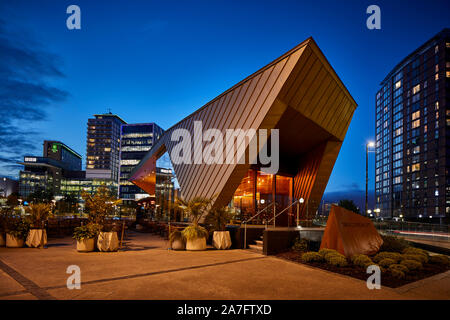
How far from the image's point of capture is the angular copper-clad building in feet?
43.1

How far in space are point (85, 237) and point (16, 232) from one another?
344 cm

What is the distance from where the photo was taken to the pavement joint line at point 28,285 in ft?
16.7

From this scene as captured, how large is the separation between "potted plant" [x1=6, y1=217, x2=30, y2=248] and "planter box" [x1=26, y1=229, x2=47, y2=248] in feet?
0.89

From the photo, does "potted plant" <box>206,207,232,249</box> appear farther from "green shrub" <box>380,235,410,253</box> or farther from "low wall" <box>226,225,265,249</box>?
Result: "green shrub" <box>380,235,410,253</box>

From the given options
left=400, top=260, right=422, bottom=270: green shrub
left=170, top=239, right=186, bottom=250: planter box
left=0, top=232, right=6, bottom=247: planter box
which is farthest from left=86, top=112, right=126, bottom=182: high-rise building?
left=400, top=260, right=422, bottom=270: green shrub

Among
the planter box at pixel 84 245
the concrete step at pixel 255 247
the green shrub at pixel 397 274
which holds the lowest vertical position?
the concrete step at pixel 255 247

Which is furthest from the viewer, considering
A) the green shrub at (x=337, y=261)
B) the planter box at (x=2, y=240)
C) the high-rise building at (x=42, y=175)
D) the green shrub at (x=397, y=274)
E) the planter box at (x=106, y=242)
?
the high-rise building at (x=42, y=175)

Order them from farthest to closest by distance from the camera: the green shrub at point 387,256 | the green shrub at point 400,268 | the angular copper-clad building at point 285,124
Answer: the angular copper-clad building at point 285,124 < the green shrub at point 387,256 < the green shrub at point 400,268

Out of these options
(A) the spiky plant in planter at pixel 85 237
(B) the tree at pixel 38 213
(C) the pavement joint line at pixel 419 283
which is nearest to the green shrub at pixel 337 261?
(C) the pavement joint line at pixel 419 283

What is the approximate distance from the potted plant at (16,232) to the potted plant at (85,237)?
9.40ft

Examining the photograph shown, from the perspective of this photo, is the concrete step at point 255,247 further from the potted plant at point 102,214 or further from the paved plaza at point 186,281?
the potted plant at point 102,214

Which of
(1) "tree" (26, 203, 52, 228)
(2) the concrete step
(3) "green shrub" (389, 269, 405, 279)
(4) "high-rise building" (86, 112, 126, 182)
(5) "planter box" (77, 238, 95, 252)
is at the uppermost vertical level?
(4) "high-rise building" (86, 112, 126, 182)
